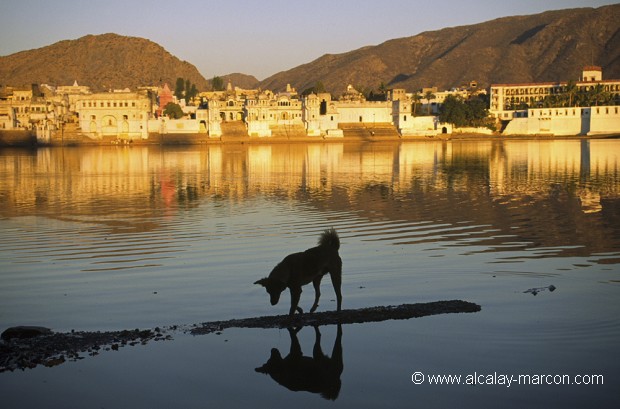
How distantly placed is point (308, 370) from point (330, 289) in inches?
143

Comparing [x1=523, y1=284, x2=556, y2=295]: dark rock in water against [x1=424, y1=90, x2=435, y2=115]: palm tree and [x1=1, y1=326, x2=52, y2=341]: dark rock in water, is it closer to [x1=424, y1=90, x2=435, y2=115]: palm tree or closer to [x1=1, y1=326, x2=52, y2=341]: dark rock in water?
[x1=1, y1=326, x2=52, y2=341]: dark rock in water

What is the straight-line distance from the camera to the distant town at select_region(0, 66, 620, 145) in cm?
8938

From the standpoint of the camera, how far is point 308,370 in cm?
774

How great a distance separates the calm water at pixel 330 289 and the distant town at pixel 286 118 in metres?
62.9

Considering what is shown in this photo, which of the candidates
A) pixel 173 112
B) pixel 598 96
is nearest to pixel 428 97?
pixel 598 96

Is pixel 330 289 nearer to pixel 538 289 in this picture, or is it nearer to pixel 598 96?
pixel 538 289

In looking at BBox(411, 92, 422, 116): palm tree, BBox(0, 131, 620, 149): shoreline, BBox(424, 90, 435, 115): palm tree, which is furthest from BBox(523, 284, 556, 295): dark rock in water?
BBox(424, 90, 435, 115): palm tree

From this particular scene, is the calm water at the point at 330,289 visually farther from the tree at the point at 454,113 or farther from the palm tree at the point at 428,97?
the palm tree at the point at 428,97

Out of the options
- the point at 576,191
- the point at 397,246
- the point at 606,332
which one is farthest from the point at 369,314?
the point at 576,191

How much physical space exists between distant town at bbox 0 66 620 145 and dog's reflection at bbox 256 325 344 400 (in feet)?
268

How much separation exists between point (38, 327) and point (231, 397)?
308 centimetres

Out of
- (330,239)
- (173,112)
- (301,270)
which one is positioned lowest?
(301,270)

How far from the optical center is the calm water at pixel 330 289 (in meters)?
7.21

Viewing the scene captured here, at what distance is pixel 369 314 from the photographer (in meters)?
9.45
